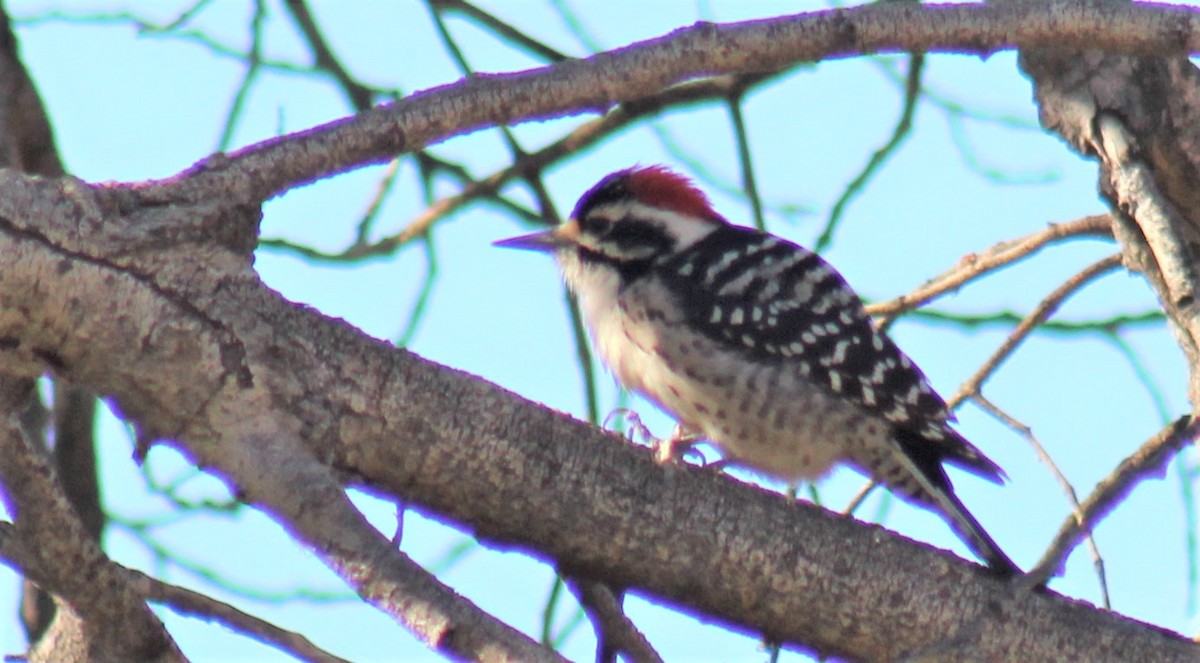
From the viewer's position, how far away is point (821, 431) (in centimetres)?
428

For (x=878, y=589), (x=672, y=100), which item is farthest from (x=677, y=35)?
(x=672, y=100)

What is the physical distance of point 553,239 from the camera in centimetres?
489

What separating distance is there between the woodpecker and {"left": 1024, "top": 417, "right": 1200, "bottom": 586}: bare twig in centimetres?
77

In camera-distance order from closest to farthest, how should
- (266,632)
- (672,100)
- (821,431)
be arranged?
(266,632) < (821,431) < (672,100)

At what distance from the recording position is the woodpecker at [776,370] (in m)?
4.23

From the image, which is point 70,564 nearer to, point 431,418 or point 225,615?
point 225,615

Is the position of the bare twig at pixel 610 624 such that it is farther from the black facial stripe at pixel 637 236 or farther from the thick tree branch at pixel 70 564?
the black facial stripe at pixel 637 236

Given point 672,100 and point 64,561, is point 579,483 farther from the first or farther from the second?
point 672,100

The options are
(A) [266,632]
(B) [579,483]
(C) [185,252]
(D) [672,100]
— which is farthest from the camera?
(D) [672,100]

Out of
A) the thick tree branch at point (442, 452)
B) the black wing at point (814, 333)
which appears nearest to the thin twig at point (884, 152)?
the black wing at point (814, 333)

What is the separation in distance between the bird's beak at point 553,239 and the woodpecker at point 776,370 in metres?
0.23

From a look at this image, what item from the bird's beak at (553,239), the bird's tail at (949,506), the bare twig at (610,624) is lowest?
the bare twig at (610,624)

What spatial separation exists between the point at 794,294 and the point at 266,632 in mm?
2395

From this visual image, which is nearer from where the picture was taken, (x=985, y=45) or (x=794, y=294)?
(x=985, y=45)
